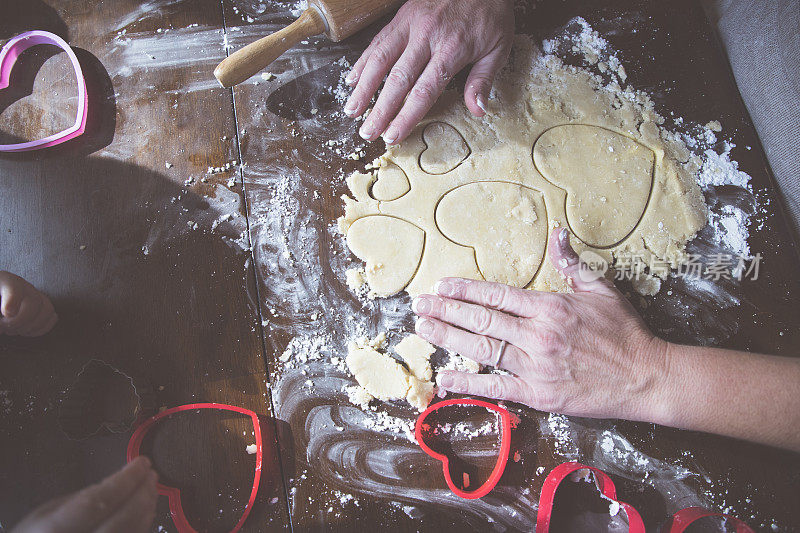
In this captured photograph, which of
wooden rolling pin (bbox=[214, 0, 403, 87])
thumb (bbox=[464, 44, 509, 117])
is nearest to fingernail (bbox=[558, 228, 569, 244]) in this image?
thumb (bbox=[464, 44, 509, 117])

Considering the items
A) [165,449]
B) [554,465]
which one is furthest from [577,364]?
[165,449]

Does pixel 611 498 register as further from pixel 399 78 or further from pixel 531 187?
pixel 399 78

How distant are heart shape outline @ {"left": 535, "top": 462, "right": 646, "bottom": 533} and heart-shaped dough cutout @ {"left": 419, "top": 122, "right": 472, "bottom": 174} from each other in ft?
2.25

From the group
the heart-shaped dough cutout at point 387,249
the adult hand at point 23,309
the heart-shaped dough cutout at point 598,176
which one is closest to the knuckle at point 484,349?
the heart-shaped dough cutout at point 387,249

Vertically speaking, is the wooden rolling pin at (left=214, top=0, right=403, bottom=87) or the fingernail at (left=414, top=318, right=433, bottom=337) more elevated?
the wooden rolling pin at (left=214, top=0, right=403, bottom=87)

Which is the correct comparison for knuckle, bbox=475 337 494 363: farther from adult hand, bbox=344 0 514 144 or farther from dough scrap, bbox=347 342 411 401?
adult hand, bbox=344 0 514 144

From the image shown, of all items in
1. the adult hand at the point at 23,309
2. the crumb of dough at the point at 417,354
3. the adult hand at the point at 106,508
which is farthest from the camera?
the crumb of dough at the point at 417,354

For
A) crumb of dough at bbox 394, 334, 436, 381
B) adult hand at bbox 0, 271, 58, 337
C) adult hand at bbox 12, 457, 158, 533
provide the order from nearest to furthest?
adult hand at bbox 12, 457, 158, 533 → adult hand at bbox 0, 271, 58, 337 → crumb of dough at bbox 394, 334, 436, 381

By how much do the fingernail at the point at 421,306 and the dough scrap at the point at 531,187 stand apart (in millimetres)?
54

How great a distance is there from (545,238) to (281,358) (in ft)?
2.08

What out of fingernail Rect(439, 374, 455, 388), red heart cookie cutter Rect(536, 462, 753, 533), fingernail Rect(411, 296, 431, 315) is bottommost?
red heart cookie cutter Rect(536, 462, 753, 533)

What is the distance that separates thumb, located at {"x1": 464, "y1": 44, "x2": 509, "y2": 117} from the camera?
1078mm

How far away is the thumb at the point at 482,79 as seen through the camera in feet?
3.54

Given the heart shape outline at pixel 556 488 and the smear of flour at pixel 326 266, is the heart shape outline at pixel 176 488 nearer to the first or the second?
the smear of flour at pixel 326 266
